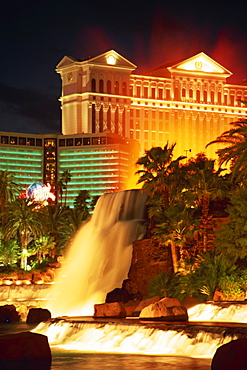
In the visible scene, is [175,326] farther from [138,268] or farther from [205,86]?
[205,86]

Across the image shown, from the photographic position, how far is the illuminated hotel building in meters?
183

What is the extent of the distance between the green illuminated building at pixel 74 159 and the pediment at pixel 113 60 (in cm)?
1967

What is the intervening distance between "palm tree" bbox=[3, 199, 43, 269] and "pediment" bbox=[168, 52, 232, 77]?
110197 mm

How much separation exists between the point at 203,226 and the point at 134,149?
122802mm

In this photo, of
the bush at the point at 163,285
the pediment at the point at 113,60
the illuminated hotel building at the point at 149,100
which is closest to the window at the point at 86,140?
the illuminated hotel building at the point at 149,100

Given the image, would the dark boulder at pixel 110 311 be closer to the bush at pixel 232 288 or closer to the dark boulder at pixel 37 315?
the bush at pixel 232 288

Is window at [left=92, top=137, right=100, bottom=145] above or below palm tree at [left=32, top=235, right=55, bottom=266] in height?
above

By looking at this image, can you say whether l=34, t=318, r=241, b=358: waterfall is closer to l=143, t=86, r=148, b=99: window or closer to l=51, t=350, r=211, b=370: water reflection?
l=51, t=350, r=211, b=370: water reflection

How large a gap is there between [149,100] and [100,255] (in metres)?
125

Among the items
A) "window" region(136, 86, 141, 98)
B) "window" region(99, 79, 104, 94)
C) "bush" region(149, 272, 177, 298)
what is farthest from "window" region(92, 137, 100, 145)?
"bush" region(149, 272, 177, 298)

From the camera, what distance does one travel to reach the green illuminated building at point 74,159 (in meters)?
172

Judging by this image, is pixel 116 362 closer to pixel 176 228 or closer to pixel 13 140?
pixel 176 228

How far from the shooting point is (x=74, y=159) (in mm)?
176000

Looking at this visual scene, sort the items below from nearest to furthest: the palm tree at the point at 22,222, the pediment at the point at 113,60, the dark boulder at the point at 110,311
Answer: the dark boulder at the point at 110,311 < the palm tree at the point at 22,222 < the pediment at the point at 113,60
